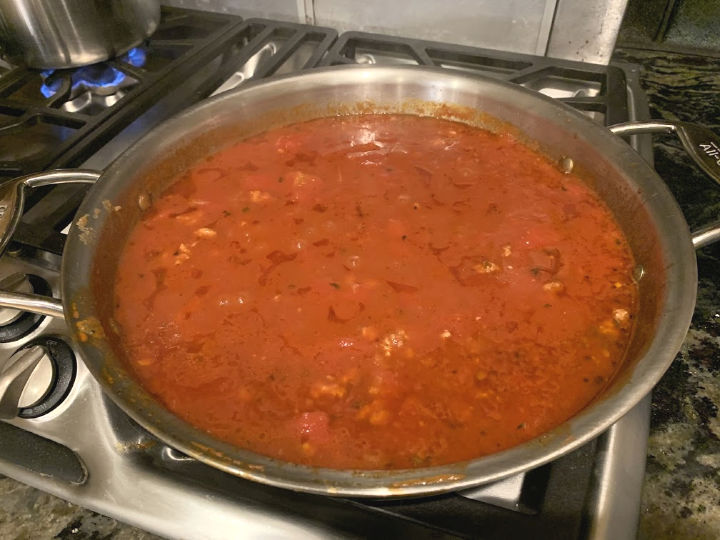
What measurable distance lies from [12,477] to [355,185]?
3.06 feet

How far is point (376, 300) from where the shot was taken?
111cm

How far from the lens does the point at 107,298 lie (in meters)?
1.13

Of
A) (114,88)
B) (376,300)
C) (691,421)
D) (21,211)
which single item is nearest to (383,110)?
(376,300)

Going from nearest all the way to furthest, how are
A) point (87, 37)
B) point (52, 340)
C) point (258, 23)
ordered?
point (52, 340)
point (87, 37)
point (258, 23)

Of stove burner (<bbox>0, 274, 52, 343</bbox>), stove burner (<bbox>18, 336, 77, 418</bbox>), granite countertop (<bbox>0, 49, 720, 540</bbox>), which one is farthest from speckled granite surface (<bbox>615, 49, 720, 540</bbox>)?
stove burner (<bbox>0, 274, 52, 343</bbox>)

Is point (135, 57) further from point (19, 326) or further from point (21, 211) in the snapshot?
point (19, 326)

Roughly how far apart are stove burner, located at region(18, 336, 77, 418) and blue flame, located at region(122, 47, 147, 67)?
46.7 inches

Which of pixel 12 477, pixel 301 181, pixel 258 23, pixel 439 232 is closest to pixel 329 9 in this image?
pixel 258 23

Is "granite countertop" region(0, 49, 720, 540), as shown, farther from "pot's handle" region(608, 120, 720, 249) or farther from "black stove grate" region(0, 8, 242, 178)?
"black stove grate" region(0, 8, 242, 178)

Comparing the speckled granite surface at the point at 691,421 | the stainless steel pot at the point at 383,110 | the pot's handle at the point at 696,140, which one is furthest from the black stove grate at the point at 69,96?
the speckled granite surface at the point at 691,421

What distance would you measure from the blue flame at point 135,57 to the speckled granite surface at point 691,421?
5.48ft

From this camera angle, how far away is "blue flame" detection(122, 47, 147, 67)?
1855 millimetres

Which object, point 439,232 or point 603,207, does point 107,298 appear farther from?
point 603,207

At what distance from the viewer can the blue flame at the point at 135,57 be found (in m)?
1.86
